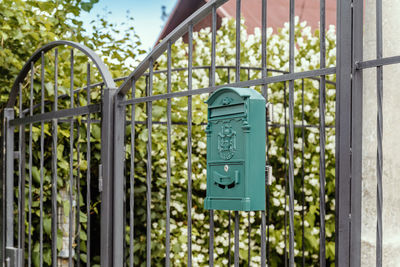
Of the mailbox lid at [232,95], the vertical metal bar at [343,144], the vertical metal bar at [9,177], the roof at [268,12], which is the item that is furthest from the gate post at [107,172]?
the roof at [268,12]

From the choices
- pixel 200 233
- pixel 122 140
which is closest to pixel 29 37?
pixel 122 140

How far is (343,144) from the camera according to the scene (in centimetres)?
201

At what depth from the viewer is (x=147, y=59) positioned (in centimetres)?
295

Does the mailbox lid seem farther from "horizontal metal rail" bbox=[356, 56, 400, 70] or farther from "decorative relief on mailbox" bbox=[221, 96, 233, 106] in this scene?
"horizontal metal rail" bbox=[356, 56, 400, 70]

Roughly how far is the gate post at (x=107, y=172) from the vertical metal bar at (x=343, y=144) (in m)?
1.48

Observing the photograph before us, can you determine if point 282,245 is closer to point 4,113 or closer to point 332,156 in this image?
point 332,156

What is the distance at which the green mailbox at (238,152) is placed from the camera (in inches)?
90.0

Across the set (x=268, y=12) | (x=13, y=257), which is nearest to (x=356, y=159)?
(x=13, y=257)

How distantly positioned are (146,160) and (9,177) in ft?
3.28

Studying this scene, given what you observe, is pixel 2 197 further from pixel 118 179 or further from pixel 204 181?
pixel 204 181

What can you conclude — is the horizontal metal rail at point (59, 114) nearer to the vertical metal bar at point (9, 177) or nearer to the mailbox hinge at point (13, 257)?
the vertical metal bar at point (9, 177)

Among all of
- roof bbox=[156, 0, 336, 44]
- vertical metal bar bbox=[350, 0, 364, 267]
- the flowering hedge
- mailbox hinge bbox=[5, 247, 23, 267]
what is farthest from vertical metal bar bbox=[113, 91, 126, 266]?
roof bbox=[156, 0, 336, 44]

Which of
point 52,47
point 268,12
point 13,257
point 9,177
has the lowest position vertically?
point 13,257

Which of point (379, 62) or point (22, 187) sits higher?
point (379, 62)
